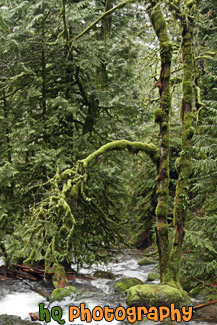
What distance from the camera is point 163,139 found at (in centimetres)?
681

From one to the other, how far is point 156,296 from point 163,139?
3.14 m

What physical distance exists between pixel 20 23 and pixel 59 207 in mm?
6099

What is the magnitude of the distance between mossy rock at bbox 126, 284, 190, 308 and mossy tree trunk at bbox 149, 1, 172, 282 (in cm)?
47

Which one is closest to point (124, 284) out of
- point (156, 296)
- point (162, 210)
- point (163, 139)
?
point (156, 296)

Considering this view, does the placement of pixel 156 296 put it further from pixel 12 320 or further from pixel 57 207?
pixel 12 320

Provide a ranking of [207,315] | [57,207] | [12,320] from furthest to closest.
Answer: [12,320] → [207,315] → [57,207]

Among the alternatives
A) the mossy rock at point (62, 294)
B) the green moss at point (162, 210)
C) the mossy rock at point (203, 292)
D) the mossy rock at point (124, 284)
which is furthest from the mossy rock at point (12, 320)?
the mossy rock at point (203, 292)

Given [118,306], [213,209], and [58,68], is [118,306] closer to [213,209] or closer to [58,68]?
[213,209]

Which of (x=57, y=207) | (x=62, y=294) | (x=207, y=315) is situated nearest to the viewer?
(x=57, y=207)

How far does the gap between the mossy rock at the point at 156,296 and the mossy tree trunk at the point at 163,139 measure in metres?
0.47

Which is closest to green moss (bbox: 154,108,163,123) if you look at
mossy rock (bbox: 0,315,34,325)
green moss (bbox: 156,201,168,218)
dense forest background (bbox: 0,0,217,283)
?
dense forest background (bbox: 0,0,217,283)

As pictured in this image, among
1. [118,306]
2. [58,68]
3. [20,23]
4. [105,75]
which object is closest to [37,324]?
[118,306]

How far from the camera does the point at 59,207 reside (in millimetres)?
5383

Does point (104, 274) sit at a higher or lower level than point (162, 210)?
lower
